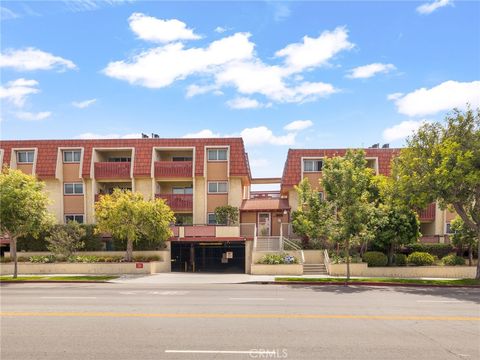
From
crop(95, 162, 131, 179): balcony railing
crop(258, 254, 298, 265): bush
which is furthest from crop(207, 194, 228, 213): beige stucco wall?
crop(258, 254, 298, 265): bush

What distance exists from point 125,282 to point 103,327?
12.6m

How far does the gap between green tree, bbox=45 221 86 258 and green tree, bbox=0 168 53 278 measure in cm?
332

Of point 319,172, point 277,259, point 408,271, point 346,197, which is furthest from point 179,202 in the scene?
point 408,271

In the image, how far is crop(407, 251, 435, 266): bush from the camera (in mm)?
27344

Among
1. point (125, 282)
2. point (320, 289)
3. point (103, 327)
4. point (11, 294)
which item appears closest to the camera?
point (103, 327)

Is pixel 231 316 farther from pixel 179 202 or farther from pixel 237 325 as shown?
pixel 179 202

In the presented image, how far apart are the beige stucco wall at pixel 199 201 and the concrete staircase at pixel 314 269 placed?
34.4ft

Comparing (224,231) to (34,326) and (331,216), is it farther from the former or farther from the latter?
(34,326)

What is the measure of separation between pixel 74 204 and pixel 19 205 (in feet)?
34.9

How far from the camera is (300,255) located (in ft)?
90.8

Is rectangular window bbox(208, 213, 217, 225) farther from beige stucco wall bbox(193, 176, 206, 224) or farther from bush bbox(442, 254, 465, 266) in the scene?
bush bbox(442, 254, 465, 266)

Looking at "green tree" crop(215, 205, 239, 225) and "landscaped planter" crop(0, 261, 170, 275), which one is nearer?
"landscaped planter" crop(0, 261, 170, 275)

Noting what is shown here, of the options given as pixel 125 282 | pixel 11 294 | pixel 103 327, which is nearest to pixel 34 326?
pixel 103 327

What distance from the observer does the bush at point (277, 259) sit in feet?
87.8
